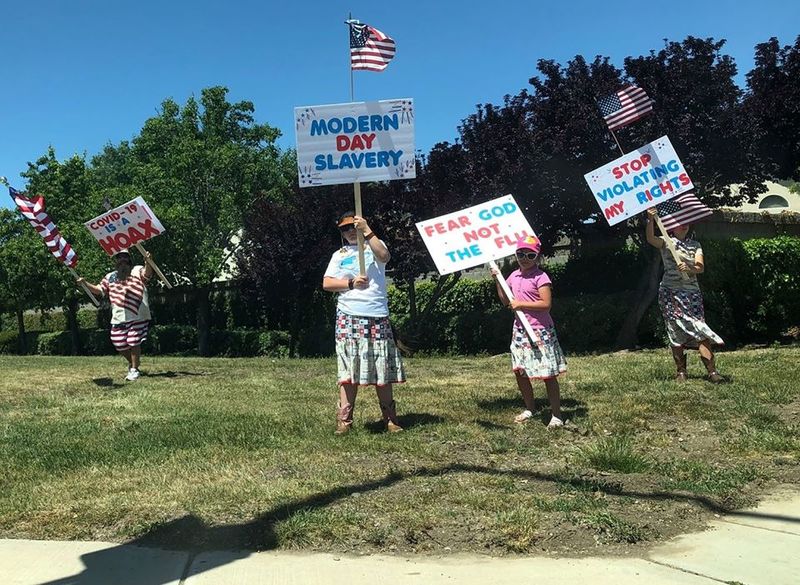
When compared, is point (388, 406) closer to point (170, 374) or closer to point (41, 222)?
point (170, 374)

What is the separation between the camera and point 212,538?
12.7 feet

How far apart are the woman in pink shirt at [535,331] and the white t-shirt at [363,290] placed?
1097mm

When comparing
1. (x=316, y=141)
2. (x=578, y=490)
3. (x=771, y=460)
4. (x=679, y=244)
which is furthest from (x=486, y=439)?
(x=679, y=244)

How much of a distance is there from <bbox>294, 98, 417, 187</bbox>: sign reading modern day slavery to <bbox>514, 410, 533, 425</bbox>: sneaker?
7.64ft

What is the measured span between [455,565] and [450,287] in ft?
42.7

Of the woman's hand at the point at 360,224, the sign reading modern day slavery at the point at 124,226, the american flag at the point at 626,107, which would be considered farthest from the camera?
the sign reading modern day slavery at the point at 124,226

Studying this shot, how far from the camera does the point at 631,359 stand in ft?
35.2

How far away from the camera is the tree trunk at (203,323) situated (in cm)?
2284

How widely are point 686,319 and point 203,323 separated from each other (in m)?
18.2

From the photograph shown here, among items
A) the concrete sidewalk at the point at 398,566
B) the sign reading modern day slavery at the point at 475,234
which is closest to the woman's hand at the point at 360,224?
the sign reading modern day slavery at the point at 475,234

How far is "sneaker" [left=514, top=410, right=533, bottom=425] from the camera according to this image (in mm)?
6320

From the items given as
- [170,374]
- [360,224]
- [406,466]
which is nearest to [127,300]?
[170,374]

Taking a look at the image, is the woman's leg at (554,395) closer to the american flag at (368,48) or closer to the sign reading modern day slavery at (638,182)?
the sign reading modern day slavery at (638,182)

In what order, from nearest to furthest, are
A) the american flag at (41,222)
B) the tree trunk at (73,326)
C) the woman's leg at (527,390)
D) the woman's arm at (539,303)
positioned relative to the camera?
the woman's arm at (539,303) < the woman's leg at (527,390) < the american flag at (41,222) < the tree trunk at (73,326)
